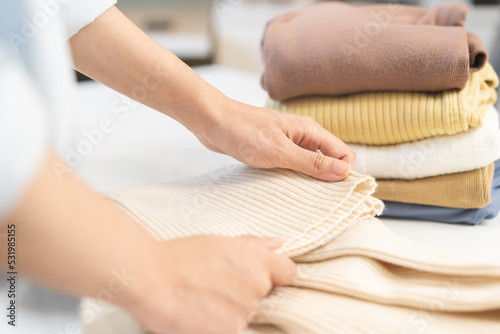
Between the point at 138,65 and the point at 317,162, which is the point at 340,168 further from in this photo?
the point at 138,65

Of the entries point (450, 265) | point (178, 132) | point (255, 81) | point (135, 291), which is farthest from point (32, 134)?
point (255, 81)

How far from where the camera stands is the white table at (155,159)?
572mm

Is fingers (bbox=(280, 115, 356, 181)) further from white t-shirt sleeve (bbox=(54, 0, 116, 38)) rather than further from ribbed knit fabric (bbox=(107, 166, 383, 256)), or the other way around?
white t-shirt sleeve (bbox=(54, 0, 116, 38))

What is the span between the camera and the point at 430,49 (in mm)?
590

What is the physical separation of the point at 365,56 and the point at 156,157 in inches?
16.1

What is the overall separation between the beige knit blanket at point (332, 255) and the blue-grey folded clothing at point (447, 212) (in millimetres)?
137

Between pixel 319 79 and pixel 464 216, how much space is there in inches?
10.0

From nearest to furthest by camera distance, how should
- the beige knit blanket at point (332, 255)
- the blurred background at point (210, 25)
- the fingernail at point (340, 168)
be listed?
1. the beige knit blanket at point (332, 255)
2. the fingernail at point (340, 168)
3. the blurred background at point (210, 25)

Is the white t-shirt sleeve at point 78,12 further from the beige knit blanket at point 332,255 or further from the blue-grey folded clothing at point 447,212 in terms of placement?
the blue-grey folded clothing at point 447,212

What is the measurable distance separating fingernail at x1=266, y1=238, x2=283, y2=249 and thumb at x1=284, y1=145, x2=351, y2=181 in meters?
0.13

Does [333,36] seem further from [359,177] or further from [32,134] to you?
[32,134]

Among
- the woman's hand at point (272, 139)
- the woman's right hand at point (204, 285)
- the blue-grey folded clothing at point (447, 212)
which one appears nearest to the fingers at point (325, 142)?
the woman's hand at point (272, 139)

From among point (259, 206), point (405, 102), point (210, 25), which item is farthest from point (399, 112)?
point (210, 25)

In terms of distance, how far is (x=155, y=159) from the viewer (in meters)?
0.84
